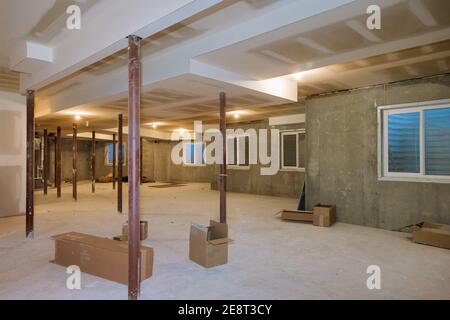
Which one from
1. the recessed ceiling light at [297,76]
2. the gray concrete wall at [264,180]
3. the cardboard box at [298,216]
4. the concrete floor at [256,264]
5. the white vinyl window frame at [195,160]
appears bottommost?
the concrete floor at [256,264]

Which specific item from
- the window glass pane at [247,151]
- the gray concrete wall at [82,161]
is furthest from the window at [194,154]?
the window glass pane at [247,151]

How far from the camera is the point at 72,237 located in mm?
3371

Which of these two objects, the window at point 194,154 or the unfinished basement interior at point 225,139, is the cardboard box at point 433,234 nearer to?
the unfinished basement interior at point 225,139

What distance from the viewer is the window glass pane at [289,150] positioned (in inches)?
364

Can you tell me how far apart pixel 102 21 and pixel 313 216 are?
4.57m

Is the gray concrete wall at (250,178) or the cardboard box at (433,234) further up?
the gray concrete wall at (250,178)

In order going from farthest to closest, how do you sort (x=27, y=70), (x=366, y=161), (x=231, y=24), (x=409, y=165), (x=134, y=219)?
1. (x=366, y=161)
2. (x=409, y=165)
3. (x=27, y=70)
4. (x=231, y=24)
5. (x=134, y=219)

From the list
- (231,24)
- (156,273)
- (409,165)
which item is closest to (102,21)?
(231,24)

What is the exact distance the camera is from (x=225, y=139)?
497cm

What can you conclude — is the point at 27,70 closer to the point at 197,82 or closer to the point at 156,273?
the point at 197,82

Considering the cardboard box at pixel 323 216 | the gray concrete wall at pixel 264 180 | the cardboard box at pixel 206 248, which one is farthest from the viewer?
the gray concrete wall at pixel 264 180

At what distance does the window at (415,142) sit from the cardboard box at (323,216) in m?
1.10

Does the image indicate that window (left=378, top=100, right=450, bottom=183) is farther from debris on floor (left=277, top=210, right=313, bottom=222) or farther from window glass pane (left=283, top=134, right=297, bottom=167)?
window glass pane (left=283, top=134, right=297, bottom=167)

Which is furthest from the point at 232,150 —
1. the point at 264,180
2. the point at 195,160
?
the point at 195,160
